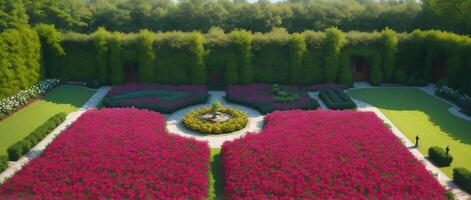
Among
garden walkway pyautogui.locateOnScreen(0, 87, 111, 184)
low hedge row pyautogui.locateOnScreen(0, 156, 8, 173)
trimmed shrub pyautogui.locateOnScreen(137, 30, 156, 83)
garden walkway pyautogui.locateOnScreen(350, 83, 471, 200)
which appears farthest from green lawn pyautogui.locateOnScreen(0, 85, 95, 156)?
garden walkway pyautogui.locateOnScreen(350, 83, 471, 200)

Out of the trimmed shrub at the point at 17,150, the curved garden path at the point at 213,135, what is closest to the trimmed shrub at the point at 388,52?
the curved garden path at the point at 213,135

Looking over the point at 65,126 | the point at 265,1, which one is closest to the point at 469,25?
the point at 265,1

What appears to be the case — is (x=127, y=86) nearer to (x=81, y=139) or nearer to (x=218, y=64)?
(x=218, y=64)

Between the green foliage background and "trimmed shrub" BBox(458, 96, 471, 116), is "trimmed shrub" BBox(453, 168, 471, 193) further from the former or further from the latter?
the green foliage background

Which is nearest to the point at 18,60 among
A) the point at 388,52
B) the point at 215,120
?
the point at 215,120

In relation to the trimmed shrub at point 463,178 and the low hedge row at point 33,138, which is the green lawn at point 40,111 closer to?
the low hedge row at point 33,138

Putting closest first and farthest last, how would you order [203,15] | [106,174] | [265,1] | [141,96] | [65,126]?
[106,174], [65,126], [141,96], [203,15], [265,1]
